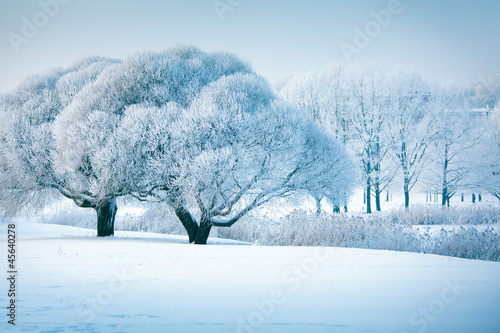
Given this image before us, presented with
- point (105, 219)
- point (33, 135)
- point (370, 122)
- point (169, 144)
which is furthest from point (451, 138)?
point (33, 135)

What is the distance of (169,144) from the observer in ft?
31.5

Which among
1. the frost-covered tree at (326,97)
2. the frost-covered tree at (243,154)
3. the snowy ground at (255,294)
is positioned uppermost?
the frost-covered tree at (326,97)

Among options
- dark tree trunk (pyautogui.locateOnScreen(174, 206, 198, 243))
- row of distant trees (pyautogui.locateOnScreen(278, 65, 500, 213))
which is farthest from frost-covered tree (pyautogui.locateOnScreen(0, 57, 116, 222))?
row of distant trees (pyautogui.locateOnScreen(278, 65, 500, 213))

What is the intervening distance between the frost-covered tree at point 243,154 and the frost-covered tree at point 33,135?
3.91 m

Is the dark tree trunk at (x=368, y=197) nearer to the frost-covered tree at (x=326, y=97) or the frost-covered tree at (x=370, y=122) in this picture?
the frost-covered tree at (x=370, y=122)

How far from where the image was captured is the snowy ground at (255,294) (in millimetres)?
3080

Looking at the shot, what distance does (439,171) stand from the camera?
20.1m

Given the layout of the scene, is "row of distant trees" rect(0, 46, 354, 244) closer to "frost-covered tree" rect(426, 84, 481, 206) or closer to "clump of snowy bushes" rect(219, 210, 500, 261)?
"clump of snowy bushes" rect(219, 210, 500, 261)

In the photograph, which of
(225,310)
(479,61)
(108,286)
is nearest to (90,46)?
(108,286)

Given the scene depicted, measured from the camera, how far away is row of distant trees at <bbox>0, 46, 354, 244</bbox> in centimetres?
931

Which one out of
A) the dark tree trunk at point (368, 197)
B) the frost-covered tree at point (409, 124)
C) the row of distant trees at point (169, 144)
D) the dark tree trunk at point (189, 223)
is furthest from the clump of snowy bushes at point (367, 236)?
the frost-covered tree at point (409, 124)

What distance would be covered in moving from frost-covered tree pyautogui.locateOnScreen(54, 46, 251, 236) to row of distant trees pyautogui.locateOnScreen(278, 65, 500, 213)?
10502 millimetres

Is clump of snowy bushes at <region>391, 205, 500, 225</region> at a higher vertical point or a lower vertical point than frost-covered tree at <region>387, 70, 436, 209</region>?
lower

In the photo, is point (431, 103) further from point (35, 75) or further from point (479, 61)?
point (35, 75)
